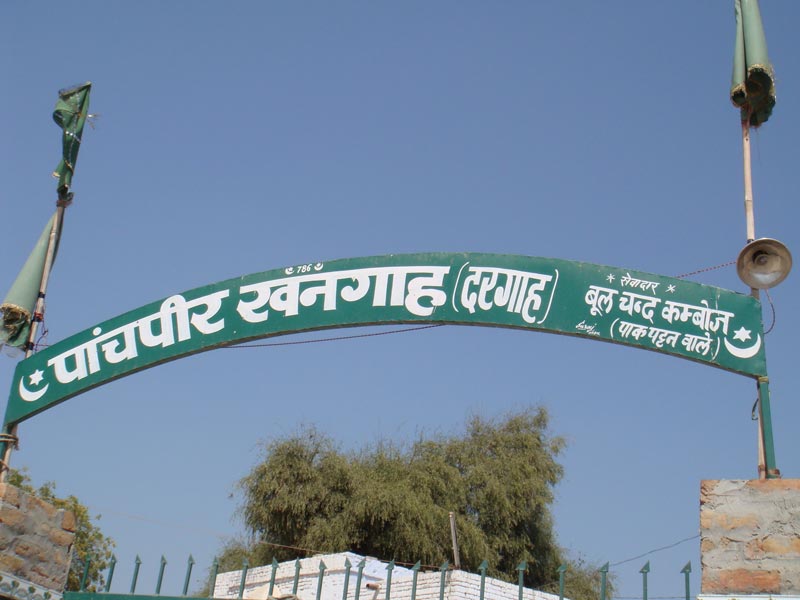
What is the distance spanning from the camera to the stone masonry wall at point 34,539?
23.4ft

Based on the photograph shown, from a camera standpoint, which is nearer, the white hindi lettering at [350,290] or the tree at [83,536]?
the white hindi lettering at [350,290]

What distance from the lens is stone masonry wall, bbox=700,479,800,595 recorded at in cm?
539

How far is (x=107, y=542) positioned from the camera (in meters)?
28.8

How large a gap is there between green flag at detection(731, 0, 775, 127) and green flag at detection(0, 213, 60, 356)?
6.13m

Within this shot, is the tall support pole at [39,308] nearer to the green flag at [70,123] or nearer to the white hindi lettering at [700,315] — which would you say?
the green flag at [70,123]

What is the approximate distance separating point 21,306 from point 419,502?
1897cm

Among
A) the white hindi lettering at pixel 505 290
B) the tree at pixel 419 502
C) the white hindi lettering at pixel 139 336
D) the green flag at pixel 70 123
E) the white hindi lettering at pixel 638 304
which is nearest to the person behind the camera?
the white hindi lettering at pixel 638 304

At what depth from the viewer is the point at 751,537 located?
18.1 ft

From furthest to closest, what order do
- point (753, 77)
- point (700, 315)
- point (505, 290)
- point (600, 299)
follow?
point (505, 290)
point (753, 77)
point (600, 299)
point (700, 315)

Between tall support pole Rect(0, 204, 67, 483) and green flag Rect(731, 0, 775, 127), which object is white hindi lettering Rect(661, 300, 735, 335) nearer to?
green flag Rect(731, 0, 775, 127)

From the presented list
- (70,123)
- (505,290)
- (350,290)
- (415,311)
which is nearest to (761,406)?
(505,290)

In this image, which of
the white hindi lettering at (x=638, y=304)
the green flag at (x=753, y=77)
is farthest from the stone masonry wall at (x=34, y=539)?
the green flag at (x=753, y=77)

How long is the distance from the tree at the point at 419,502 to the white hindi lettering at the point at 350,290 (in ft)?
59.7

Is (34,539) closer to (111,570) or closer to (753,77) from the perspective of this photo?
(111,570)
